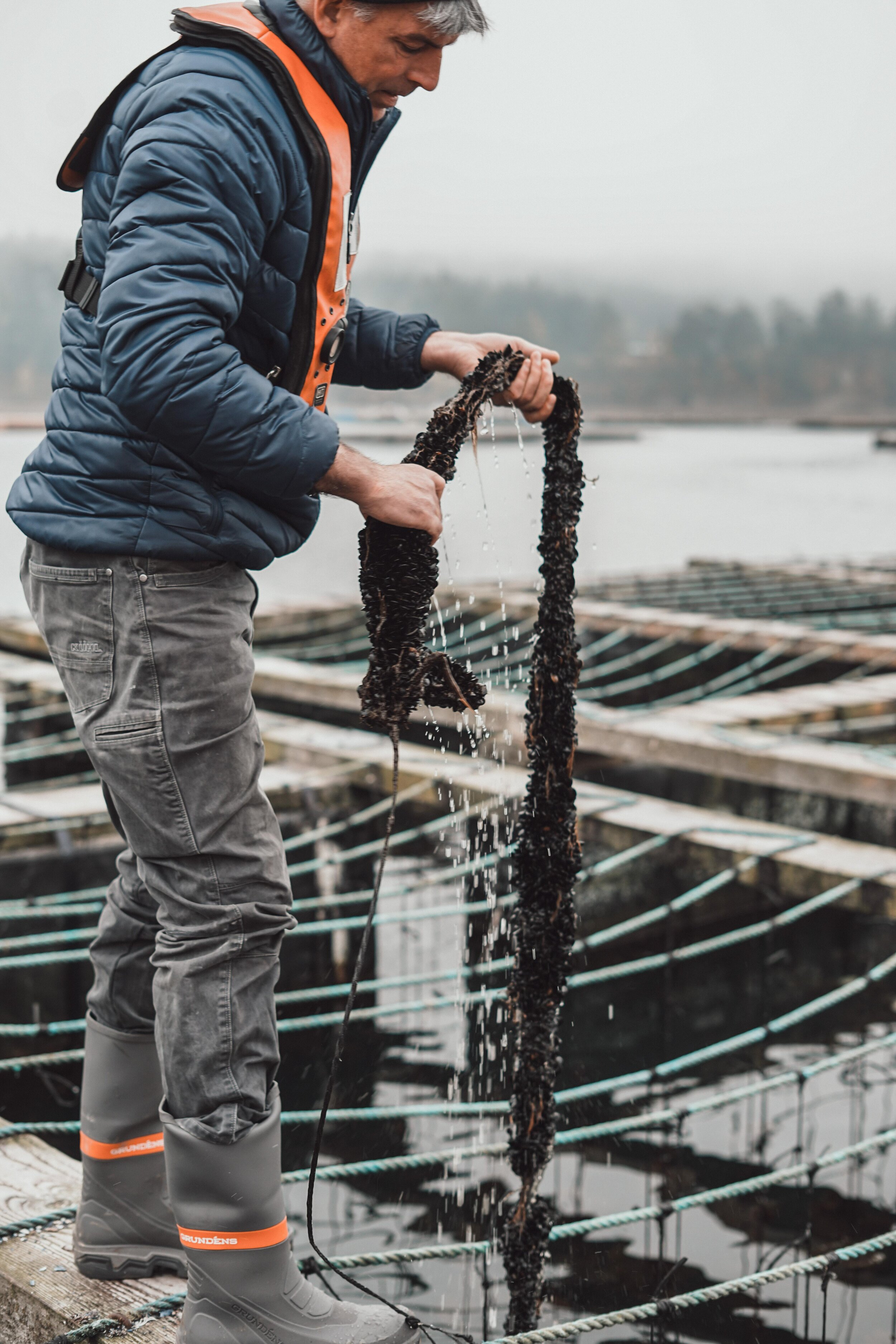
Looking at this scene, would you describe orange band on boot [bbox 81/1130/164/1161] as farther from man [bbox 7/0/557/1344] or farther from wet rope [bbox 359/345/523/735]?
wet rope [bbox 359/345/523/735]

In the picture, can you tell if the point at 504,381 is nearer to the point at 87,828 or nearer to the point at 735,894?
the point at 87,828

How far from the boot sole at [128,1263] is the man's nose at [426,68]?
202 cm

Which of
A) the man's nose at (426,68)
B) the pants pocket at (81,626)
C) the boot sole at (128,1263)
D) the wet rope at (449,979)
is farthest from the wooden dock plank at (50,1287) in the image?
the man's nose at (426,68)

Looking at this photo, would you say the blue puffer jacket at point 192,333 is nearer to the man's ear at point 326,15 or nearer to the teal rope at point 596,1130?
the man's ear at point 326,15

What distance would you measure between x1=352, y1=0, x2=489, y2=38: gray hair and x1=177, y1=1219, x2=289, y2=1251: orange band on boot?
182cm

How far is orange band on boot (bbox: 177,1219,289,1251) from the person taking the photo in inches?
82.0

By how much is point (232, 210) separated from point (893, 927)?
4846 millimetres

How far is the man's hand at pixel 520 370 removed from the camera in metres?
2.46

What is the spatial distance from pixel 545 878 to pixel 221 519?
3.06ft

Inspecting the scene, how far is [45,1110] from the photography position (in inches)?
205

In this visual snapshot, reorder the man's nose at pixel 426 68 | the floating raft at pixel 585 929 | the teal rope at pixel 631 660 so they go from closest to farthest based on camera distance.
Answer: the man's nose at pixel 426 68 → the floating raft at pixel 585 929 → the teal rope at pixel 631 660

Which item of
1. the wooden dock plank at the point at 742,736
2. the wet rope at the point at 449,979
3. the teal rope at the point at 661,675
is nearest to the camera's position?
the wet rope at the point at 449,979

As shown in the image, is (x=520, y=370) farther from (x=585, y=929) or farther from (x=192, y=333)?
(x=585, y=929)

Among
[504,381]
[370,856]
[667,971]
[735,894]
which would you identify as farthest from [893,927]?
[504,381]
